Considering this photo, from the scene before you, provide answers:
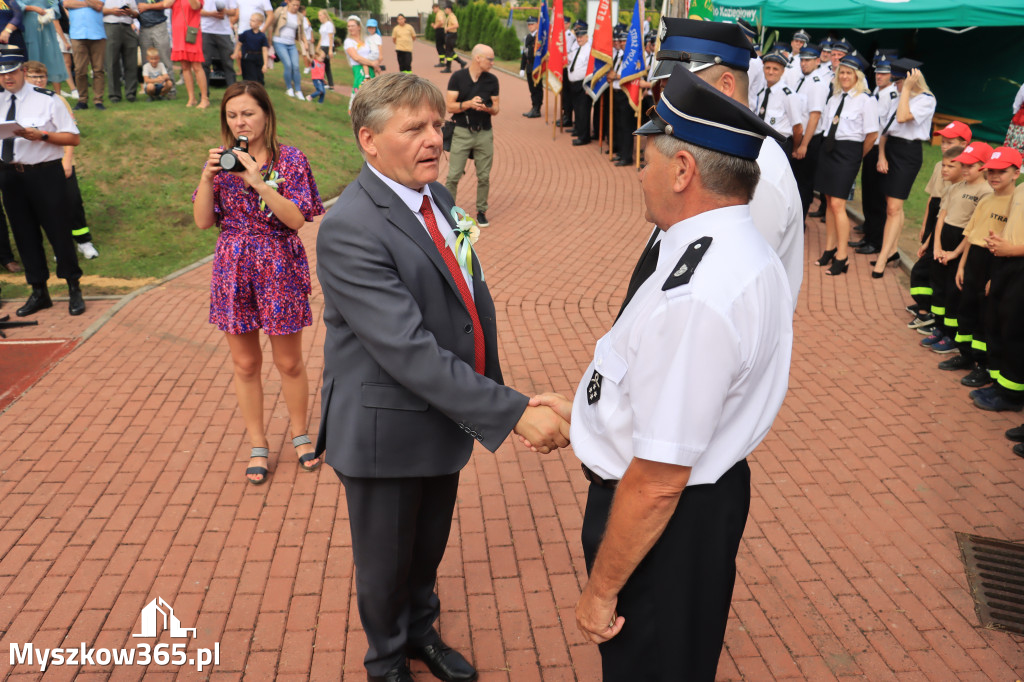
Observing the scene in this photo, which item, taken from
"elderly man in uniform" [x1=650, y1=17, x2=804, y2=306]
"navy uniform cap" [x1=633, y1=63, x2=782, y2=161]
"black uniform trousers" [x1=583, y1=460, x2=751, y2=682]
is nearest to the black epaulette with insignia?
"navy uniform cap" [x1=633, y1=63, x2=782, y2=161]

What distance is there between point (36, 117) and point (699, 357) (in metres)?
7.19

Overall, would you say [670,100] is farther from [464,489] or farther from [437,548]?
[464,489]

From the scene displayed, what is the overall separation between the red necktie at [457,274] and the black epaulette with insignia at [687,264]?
3.39ft

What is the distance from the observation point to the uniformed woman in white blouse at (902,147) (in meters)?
8.98

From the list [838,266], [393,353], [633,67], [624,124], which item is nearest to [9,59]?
[393,353]

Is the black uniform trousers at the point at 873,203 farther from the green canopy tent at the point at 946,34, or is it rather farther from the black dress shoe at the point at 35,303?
the black dress shoe at the point at 35,303

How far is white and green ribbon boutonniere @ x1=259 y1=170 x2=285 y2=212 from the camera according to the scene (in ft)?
14.0

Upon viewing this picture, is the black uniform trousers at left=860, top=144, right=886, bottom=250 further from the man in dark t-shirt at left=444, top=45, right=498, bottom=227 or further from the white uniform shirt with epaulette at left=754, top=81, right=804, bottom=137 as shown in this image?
the man in dark t-shirt at left=444, top=45, right=498, bottom=227

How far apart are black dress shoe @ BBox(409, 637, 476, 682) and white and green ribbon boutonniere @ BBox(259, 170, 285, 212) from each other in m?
2.46

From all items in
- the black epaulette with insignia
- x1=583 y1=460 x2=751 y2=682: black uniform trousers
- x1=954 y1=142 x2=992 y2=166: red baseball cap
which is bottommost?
x1=583 y1=460 x2=751 y2=682: black uniform trousers

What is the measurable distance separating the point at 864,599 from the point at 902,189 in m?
6.59

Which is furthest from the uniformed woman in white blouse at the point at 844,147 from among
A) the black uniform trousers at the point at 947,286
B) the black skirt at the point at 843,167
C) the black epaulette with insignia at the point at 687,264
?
the black epaulette with insignia at the point at 687,264

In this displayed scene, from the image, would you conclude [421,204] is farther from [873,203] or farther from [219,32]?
[219,32]

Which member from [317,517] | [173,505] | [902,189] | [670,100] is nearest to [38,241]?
[173,505]
